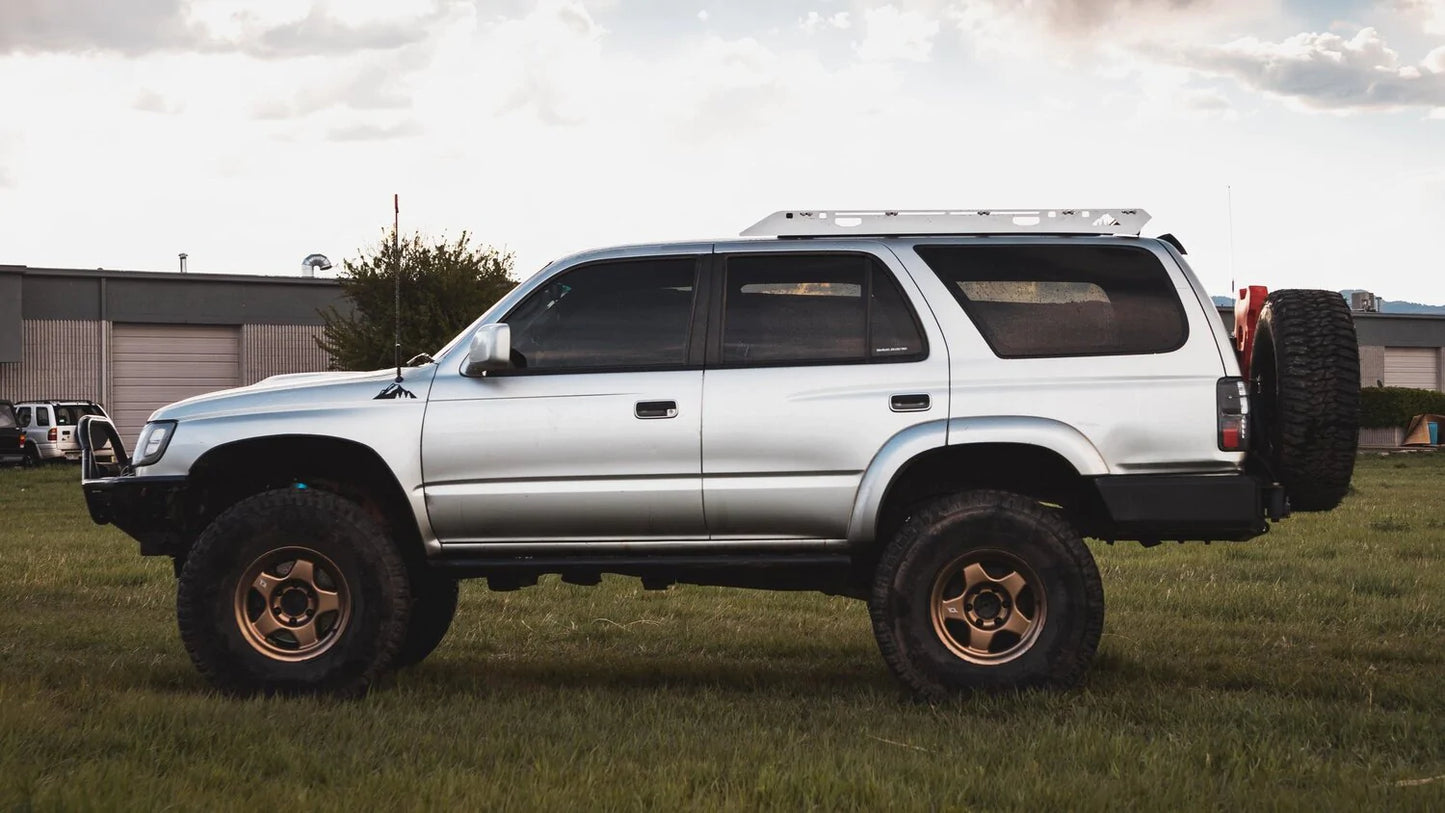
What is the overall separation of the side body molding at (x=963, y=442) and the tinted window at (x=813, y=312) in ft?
1.20

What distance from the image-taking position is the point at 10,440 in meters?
33.4

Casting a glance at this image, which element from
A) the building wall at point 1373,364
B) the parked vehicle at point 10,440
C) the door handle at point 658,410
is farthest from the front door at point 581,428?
the building wall at point 1373,364

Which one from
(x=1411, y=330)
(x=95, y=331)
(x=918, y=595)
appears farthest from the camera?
(x=1411, y=330)

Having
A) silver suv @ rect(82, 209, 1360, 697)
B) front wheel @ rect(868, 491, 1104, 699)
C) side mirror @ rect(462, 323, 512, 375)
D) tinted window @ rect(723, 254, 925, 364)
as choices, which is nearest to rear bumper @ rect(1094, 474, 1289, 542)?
silver suv @ rect(82, 209, 1360, 697)

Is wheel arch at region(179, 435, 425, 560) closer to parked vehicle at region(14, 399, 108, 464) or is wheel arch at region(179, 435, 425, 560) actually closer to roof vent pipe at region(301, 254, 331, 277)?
parked vehicle at region(14, 399, 108, 464)

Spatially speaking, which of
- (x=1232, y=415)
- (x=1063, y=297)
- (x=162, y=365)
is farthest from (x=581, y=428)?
(x=162, y=365)

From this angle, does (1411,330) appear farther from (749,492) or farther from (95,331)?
(749,492)

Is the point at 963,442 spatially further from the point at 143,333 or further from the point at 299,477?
the point at 143,333

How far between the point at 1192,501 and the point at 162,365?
40.9 metres

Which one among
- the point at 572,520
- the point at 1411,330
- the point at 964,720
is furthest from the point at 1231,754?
the point at 1411,330

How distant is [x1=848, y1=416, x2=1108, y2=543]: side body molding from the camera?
6438 mm

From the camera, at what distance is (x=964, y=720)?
5840 mm

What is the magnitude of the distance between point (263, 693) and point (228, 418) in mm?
1244

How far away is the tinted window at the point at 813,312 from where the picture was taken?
6.66m
